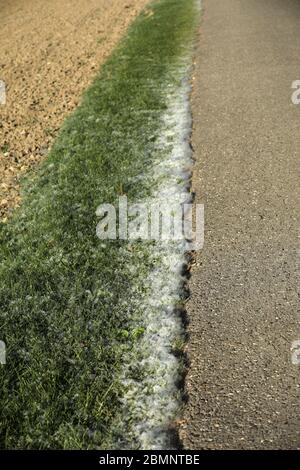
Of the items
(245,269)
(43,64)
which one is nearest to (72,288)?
(245,269)

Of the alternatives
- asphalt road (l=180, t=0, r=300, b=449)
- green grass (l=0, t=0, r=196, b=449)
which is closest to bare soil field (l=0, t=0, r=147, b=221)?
green grass (l=0, t=0, r=196, b=449)

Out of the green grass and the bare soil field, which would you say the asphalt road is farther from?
the bare soil field

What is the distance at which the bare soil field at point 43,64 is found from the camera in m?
8.05

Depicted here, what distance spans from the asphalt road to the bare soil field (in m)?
2.64

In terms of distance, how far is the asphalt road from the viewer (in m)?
3.49

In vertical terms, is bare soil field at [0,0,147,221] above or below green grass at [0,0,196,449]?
above

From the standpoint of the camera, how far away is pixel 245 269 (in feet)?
15.8

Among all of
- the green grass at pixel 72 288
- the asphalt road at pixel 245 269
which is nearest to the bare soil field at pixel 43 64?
the green grass at pixel 72 288

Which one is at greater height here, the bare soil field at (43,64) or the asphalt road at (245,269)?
the bare soil field at (43,64)

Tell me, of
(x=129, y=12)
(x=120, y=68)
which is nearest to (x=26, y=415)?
(x=120, y=68)

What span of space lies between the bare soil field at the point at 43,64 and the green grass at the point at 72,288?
497 mm

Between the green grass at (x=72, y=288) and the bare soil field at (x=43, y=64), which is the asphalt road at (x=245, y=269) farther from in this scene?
the bare soil field at (x=43, y=64)

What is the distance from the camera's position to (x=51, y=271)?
4.97 metres

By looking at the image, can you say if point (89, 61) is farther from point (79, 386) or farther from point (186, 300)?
point (79, 386)
